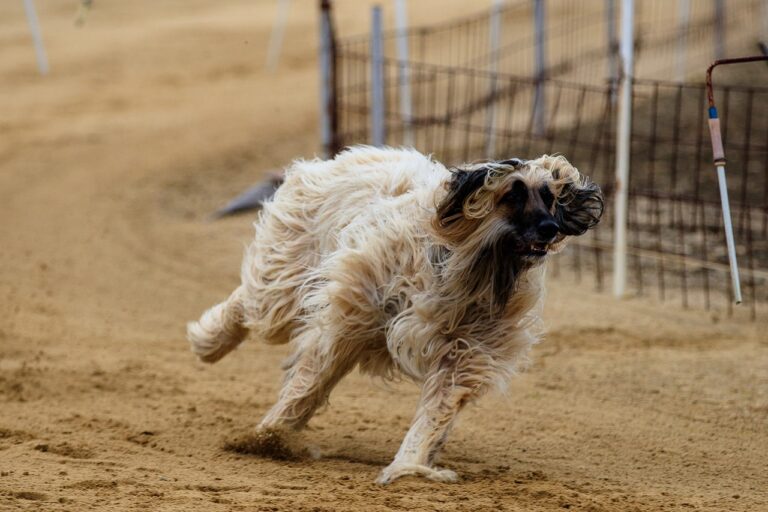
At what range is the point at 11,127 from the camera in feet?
42.9

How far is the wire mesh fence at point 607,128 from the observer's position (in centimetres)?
776

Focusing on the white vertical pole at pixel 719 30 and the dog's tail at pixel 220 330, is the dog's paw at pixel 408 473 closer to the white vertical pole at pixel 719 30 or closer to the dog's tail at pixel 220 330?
the dog's tail at pixel 220 330

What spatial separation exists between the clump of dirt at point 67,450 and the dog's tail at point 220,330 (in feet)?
3.14

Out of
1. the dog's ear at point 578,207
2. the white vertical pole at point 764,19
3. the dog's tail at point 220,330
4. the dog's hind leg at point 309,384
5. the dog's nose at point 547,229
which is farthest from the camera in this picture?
the white vertical pole at point 764,19

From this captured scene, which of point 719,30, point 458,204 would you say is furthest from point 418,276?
point 719,30

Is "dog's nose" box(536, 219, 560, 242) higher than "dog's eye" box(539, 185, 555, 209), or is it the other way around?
"dog's eye" box(539, 185, 555, 209)

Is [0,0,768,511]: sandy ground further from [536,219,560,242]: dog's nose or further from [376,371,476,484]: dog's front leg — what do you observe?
[536,219,560,242]: dog's nose

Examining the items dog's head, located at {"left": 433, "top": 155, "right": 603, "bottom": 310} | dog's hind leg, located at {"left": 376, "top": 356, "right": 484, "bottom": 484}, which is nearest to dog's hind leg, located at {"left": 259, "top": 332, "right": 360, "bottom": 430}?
dog's hind leg, located at {"left": 376, "top": 356, "right": 484, "bottom": 484}

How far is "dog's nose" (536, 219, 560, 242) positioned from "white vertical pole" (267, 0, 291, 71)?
42.6 ft

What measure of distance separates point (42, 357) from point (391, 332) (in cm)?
245

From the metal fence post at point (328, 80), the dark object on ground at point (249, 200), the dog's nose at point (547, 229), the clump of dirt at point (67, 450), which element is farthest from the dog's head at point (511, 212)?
the dark object on ground at point (249, 200)

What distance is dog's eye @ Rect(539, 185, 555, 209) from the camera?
13.1ft

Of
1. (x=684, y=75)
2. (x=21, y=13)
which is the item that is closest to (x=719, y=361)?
(x=684, y=75)

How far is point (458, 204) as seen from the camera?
13.2ft
